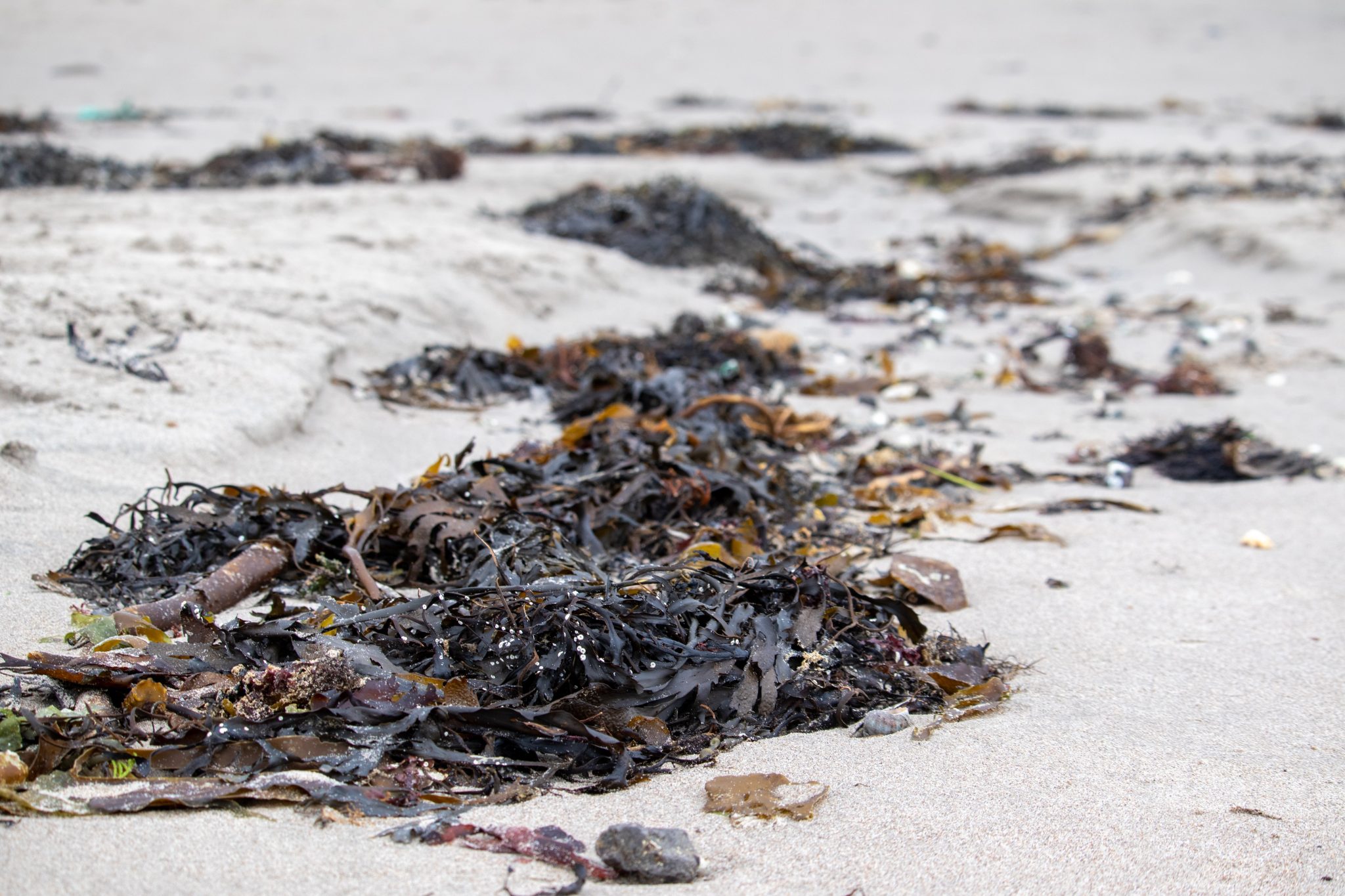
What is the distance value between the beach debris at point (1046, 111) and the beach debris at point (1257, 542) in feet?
43.7

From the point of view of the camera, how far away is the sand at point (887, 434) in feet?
4.88

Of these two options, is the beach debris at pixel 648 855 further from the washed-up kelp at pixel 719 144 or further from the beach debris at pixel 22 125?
the beach debris at pixel 22 125

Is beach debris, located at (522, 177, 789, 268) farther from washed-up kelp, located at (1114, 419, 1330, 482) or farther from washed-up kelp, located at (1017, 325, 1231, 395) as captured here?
washed-up kelp, located at (1114, 419, 1330, 482)

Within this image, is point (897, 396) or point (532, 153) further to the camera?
point (532, 153)

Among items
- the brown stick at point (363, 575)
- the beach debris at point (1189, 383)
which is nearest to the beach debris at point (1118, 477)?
the beach debris at point (1189, 383)

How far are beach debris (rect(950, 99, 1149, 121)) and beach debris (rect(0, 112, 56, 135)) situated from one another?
11787mm

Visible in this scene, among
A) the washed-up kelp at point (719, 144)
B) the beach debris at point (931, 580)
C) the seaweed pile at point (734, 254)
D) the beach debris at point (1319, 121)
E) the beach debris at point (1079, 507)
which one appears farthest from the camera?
the beach debris at point (1319, 121)

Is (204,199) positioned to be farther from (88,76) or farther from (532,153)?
(88,76)

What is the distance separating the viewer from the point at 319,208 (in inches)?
249

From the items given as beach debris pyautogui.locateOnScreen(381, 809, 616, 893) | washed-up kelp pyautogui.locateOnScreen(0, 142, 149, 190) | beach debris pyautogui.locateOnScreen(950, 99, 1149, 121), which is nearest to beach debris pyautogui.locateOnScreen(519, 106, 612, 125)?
beach debris pyautogui.locateOnScreen(950, 99, 1149, 121)

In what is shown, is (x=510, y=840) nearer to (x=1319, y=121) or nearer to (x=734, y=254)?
(x=734, y=254)

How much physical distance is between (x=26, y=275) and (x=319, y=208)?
260 centimetres

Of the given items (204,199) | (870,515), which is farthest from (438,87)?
(870,515)

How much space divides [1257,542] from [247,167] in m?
7.48
